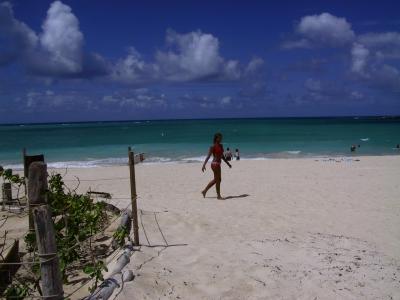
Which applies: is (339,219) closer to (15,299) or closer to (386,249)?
Result: (386,249)

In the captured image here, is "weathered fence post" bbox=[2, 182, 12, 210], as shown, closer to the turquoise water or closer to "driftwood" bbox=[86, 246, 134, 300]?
"driftwood" bbox=[86, 246, 134, 300]

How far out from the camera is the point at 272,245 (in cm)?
608

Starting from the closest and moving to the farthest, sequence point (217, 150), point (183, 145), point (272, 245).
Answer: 1. point (272, 245)
2. point (217, 150)
3. point (183, 145)

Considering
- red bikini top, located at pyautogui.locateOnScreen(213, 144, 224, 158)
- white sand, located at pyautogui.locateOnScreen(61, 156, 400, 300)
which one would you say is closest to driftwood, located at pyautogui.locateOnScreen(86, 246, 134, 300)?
white sand, located at pyautogui.locateOnScreen(61, 156, 400, 300)

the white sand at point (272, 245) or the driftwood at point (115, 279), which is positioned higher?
the driftwood at point (115, 279)

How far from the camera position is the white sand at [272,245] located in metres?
4.52

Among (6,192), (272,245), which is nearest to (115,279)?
(272,245)

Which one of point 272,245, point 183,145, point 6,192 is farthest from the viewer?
point 183,145

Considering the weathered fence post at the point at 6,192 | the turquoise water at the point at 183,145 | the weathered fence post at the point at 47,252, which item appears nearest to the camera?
the weathered fence post at the point at 47,252

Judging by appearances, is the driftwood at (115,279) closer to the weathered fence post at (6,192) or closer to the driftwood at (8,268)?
the driftwood at (8,268)

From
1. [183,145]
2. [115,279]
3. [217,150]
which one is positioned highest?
[217,150]

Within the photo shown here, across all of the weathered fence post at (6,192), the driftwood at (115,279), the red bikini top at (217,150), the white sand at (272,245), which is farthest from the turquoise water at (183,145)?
the driftwood at (115,279)

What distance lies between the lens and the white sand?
4.52 meters

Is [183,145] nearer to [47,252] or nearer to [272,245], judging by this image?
[272,245]
